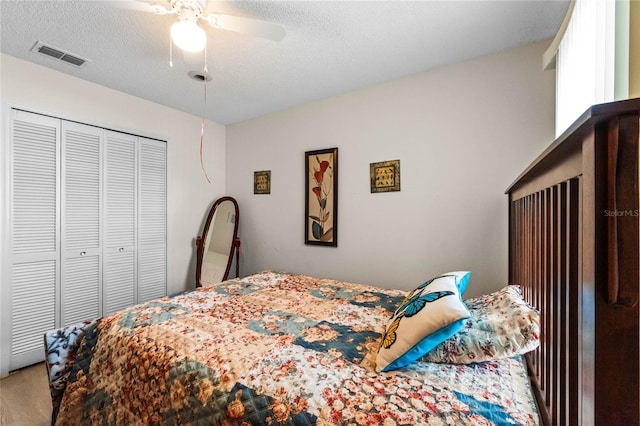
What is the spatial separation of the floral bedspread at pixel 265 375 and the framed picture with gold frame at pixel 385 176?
1145 mm

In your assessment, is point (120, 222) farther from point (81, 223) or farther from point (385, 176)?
point (385, 176)

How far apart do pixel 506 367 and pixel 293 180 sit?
2.54 m

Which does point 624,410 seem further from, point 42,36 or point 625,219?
point 42,36

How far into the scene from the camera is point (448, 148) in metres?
2.29

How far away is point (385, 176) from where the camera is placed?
259cm

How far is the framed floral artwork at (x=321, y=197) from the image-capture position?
288 cm

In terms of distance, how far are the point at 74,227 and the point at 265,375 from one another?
2.51 metres

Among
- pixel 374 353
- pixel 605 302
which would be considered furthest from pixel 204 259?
pixel 605 302

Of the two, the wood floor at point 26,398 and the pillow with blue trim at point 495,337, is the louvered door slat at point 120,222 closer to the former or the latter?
the wood floor at point 26,398

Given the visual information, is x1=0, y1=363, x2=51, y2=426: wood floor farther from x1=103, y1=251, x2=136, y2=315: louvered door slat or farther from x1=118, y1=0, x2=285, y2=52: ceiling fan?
x1=118, y1=0, x2=285, y2=52: ceiling fan

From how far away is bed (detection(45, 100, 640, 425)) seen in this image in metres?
0.53

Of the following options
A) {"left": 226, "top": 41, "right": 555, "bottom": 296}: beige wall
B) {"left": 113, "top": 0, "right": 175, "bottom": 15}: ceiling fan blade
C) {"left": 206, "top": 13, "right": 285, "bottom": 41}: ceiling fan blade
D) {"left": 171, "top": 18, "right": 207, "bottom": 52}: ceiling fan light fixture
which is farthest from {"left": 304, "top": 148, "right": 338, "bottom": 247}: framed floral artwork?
{"left": 113, "top": 0, "right": 175, "bottom": 15}: ceiling fan blade

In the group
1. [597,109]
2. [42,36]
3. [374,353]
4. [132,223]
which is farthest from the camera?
[132,223]

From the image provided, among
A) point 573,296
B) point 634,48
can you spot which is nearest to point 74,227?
point 573,296
